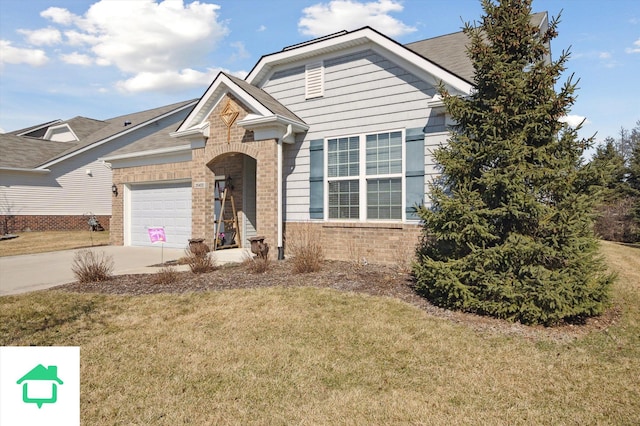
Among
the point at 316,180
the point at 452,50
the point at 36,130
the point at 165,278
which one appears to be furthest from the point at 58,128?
the point at 452,50

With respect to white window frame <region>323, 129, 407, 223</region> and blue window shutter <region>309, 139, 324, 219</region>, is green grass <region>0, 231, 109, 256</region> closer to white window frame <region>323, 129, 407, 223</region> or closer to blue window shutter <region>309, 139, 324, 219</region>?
blue window shutter <region>309, 139, 324, 219</region>

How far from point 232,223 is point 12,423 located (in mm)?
10475

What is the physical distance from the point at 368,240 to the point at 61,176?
21.0 meters

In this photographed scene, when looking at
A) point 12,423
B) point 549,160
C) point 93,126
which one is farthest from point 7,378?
point 93,126

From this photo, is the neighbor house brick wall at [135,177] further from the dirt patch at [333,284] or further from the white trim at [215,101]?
the dirt patch at [333,284]

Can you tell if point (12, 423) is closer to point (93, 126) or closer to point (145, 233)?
point (145, 233)

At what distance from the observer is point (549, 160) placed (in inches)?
225

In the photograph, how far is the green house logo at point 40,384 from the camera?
9.12 feet

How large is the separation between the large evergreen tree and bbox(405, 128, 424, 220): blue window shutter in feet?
9.21

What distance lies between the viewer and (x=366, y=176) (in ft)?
32.7

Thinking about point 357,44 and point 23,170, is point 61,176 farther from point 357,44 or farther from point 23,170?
point 357,44

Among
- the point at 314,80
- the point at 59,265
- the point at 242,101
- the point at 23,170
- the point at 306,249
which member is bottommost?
the point at 59,265

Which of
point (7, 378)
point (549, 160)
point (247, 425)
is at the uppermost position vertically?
point (549, 160)

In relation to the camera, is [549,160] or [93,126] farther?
[93,126]
